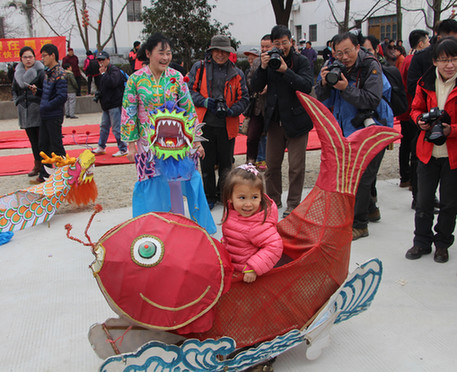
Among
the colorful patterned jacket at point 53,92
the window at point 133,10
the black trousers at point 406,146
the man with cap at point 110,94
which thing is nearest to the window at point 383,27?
the window at point 133,10

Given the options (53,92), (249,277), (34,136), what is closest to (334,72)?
(249,277)

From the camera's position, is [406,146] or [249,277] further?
[406,146]

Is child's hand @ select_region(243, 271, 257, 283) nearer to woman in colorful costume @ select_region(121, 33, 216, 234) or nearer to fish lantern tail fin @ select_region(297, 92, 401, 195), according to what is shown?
fish lantern tail fin @ select_region(297, 92, 401, 195)

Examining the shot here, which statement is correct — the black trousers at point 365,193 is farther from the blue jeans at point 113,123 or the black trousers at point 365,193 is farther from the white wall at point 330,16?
the white wall at point 330,16

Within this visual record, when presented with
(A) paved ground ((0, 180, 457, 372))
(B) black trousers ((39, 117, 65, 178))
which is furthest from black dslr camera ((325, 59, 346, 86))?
(B) black trousers ((39, 117, 65, 178))

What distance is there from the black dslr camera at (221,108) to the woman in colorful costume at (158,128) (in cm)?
68

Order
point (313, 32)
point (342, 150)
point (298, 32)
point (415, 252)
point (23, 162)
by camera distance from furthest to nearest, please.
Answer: point (298, 32)
point (313, 32)
point (23, 162)
point (415, 252)
point (342, 150)

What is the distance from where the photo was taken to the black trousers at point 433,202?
3.29 metres

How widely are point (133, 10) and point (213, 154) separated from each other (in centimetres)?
2191

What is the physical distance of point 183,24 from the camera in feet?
54.3

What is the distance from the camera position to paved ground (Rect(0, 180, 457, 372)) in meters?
2.41

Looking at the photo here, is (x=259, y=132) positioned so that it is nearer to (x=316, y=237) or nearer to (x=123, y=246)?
(x=316, y=237)

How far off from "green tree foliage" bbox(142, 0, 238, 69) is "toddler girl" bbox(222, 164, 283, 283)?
14.8 m

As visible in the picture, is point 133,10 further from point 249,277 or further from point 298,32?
point 249,277
